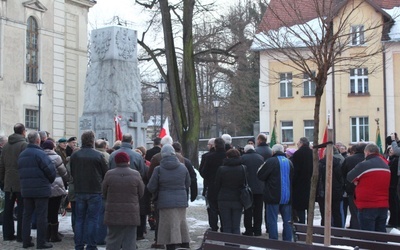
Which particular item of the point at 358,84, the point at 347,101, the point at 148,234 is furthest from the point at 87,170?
the point at 358,84

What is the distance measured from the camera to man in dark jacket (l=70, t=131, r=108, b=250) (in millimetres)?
10492

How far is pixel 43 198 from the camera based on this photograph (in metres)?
10.9

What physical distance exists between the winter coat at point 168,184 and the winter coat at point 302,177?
277 centimetres

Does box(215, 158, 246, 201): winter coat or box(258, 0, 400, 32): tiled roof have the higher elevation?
box(258, 0, 400, 32): tiled roof

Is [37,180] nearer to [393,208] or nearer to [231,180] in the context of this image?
[231,180]

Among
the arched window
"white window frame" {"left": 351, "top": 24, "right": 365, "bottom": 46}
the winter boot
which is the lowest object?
the winter boot

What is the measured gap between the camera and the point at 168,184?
1019 cm

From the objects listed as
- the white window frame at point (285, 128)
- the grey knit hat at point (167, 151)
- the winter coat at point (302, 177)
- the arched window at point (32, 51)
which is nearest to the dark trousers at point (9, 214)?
the grey knit hat at point (167, 151)

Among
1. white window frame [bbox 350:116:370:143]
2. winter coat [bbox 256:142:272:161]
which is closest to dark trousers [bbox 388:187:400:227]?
winter coat [bbox 256:142:272:161]

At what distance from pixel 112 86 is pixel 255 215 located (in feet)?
26.2

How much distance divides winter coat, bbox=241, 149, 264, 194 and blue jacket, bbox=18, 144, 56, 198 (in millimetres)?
3749

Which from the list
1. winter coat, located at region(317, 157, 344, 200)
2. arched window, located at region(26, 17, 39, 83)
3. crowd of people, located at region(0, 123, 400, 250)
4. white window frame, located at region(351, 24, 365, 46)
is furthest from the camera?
arched window, located at region(26, 17, 39, 83)

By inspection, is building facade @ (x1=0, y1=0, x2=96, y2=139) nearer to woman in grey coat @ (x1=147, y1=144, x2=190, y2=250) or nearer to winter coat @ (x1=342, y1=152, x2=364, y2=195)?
winter coat @ (x1=342, y1=152, x2=364, y2=195)

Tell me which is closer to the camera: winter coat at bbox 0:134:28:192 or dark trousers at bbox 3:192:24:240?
winter coat at bbox 0:134:28:192
